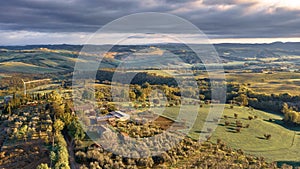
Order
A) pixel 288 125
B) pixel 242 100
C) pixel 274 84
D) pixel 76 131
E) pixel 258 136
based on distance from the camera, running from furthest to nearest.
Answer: pixel 274 84 < pixel 242 100 < pixel 288 125 < pixel 258 136 < pixel 76 131

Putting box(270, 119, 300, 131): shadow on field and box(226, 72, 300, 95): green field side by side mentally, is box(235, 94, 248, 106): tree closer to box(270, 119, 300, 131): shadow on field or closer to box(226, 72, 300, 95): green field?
box(270, 119, 300, 131): shadow on field

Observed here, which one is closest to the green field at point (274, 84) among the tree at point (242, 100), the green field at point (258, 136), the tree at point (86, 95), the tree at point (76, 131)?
the tree at point (242, 100)

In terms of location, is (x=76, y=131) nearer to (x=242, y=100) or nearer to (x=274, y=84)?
(x=242, y=100)

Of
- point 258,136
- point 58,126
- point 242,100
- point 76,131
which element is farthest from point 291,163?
point 242,100

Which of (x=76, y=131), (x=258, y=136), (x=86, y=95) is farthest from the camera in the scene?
(x=86, y=95)

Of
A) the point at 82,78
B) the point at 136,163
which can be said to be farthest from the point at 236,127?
the point at 82,78

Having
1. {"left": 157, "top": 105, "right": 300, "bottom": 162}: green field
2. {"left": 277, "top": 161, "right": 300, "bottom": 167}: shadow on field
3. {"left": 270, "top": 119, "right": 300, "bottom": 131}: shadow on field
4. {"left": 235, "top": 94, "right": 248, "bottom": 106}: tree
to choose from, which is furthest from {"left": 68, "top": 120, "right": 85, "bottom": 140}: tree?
{"left": 235, "top": 94, "right": 248, "bottom": 106}: tree

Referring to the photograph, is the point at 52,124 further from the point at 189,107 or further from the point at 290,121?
the point at 290,121

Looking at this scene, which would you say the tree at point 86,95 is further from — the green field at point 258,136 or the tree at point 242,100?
the tree at point 242,100
